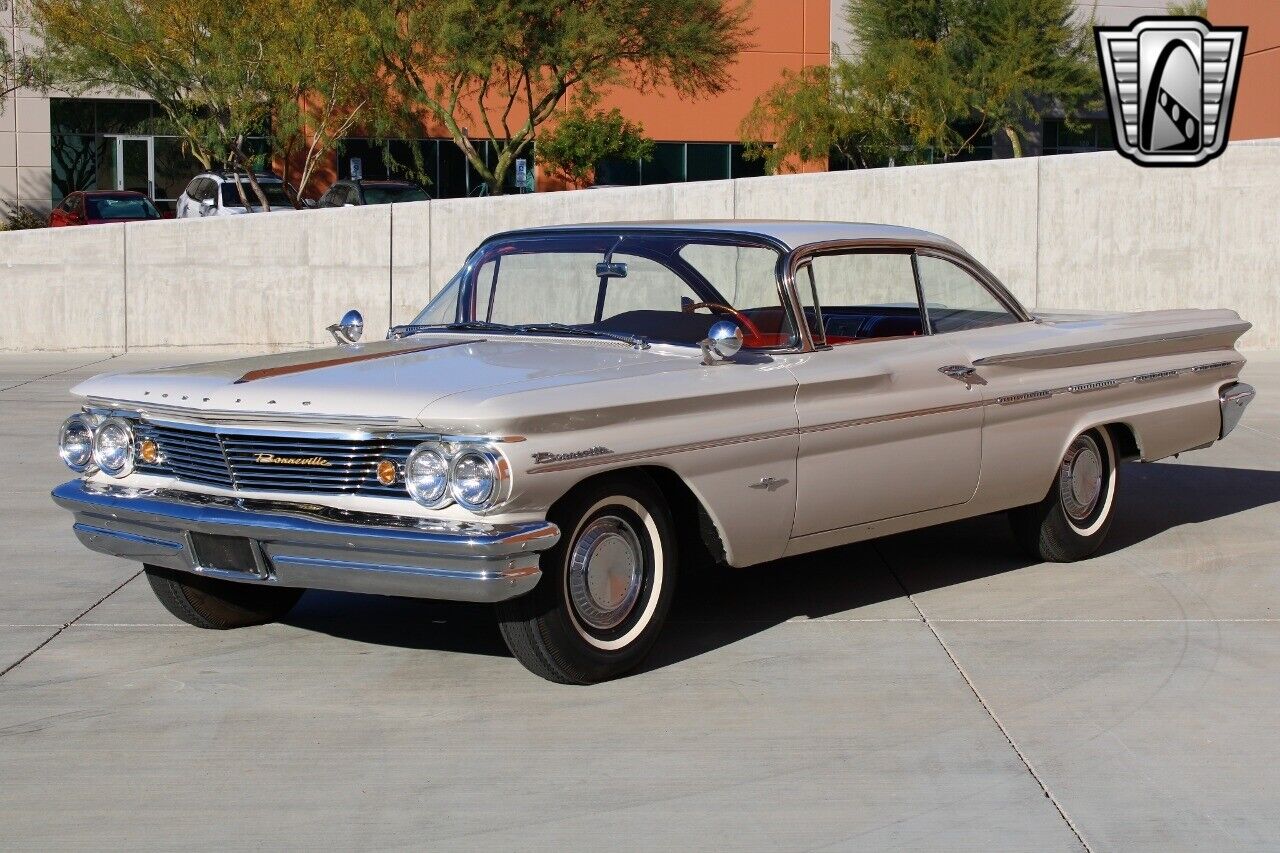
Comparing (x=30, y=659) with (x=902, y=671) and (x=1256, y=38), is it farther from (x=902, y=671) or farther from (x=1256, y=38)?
(x=1256, y=38)

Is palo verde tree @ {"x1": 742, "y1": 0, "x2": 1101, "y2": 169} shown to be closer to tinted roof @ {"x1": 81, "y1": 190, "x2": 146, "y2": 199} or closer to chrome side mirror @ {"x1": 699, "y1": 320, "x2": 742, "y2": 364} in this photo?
tinted roof @ {"x1": 81, "y1": 190, "x2": 146, "y2": 199}

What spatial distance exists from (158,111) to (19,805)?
136 feet

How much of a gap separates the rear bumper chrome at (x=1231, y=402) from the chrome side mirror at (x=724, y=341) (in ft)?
11.4

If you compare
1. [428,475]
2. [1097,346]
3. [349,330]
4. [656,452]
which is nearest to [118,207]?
[349,330]

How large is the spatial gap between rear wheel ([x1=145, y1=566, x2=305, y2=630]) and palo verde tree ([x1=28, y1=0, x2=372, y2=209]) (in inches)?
981

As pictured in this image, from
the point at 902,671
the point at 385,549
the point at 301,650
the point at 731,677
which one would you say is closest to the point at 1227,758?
the point at 902,671

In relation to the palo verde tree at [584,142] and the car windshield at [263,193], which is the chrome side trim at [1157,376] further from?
the palo verde tree at [584,142]

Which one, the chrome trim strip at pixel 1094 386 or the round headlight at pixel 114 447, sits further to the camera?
the chrome trim strip at pixel 1094 386

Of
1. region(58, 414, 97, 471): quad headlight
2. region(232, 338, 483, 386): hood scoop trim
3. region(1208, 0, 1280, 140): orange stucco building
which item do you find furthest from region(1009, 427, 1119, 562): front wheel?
region(1208, 0, 1280, 140): orange stucco building

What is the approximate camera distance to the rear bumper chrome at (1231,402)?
8500mm

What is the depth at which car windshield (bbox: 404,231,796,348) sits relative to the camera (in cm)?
657

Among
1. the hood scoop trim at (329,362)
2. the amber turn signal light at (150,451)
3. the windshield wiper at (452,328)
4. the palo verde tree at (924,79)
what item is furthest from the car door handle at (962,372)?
the palo verde tree at (924,79)

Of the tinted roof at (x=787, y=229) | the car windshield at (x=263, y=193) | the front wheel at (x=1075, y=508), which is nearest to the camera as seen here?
the tinted roof at (x=787, y=229)

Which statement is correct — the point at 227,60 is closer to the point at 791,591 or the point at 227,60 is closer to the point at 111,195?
the point at 111,195
